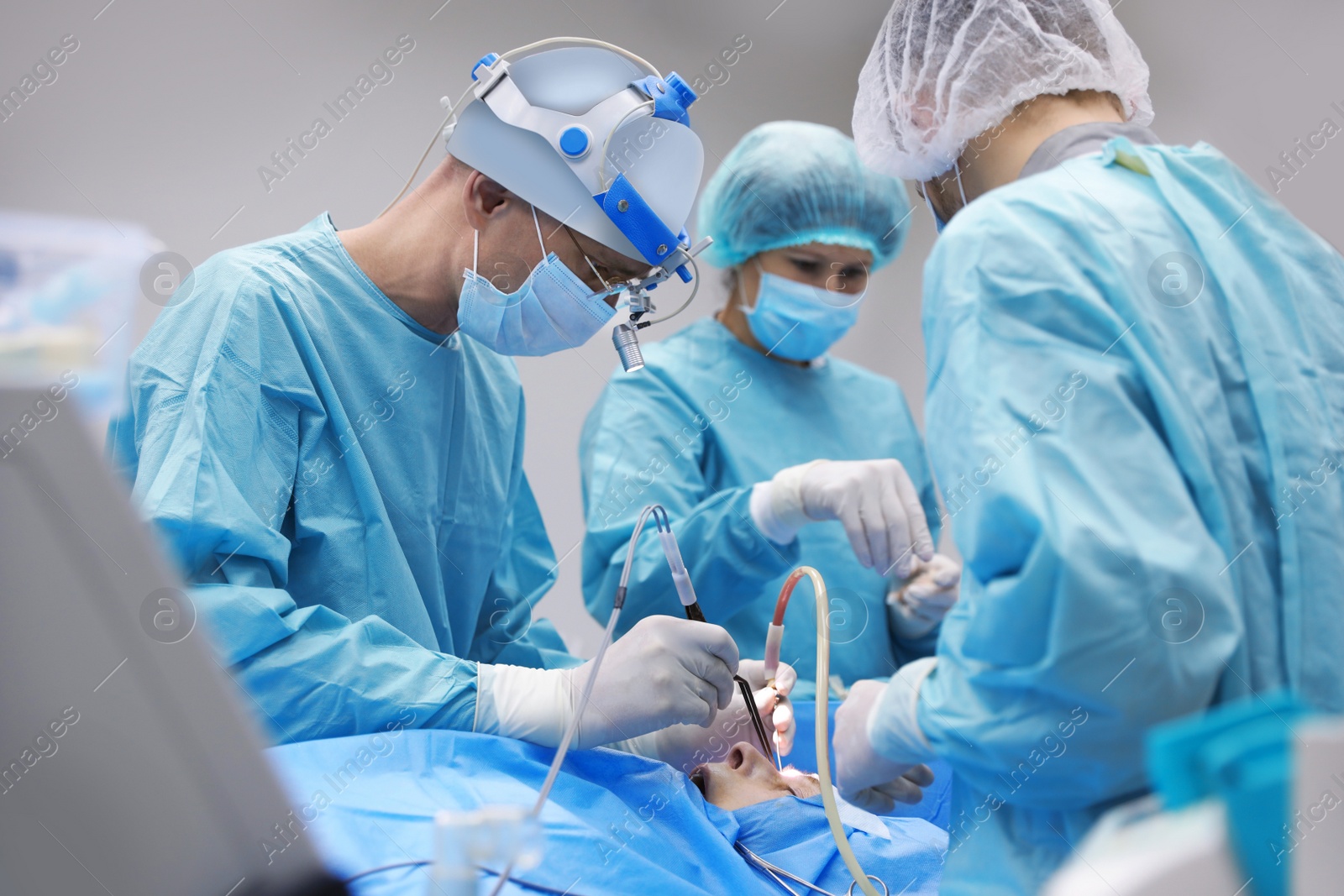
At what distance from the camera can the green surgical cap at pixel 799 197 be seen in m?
2.46

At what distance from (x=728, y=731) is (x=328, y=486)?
90 cm

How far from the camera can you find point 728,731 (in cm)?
186

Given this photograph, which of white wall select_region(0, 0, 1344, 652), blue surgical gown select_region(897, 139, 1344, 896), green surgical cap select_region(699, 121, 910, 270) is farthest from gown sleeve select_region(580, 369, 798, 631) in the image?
blue surgical gown select_region(897, 139, 1344, 896)

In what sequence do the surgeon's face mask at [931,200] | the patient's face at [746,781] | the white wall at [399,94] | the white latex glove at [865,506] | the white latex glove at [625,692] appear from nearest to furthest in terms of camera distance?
the surgeon's face mask at [931,200]
the white latex glove at [625,692]
the patient's face at [746,781]
the white latex glove at [865,506]
the white wall at [399,94]

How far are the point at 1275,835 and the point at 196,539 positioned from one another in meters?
1.36

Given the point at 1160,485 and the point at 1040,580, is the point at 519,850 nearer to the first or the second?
the point at 1040,580

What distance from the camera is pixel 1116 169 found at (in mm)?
1109

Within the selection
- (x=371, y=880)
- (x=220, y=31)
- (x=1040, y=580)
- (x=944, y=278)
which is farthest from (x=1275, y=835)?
(x=220, y=31)

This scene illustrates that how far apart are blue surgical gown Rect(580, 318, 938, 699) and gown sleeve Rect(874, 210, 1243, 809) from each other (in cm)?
116

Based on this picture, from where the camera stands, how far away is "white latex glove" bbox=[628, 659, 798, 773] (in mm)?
1754

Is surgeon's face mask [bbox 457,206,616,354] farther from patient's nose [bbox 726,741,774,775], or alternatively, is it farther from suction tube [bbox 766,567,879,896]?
patient's nose [bbox 726,741,774,775]

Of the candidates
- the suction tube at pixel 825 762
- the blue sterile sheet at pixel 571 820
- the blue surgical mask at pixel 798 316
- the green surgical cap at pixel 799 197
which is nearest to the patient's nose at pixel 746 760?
the blue sterile sheet at pixel 571 820

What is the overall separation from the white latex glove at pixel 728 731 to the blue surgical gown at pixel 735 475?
0.25 m

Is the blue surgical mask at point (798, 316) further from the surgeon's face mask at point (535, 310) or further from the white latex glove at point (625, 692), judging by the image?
the white latex glove at point (625, 692)
